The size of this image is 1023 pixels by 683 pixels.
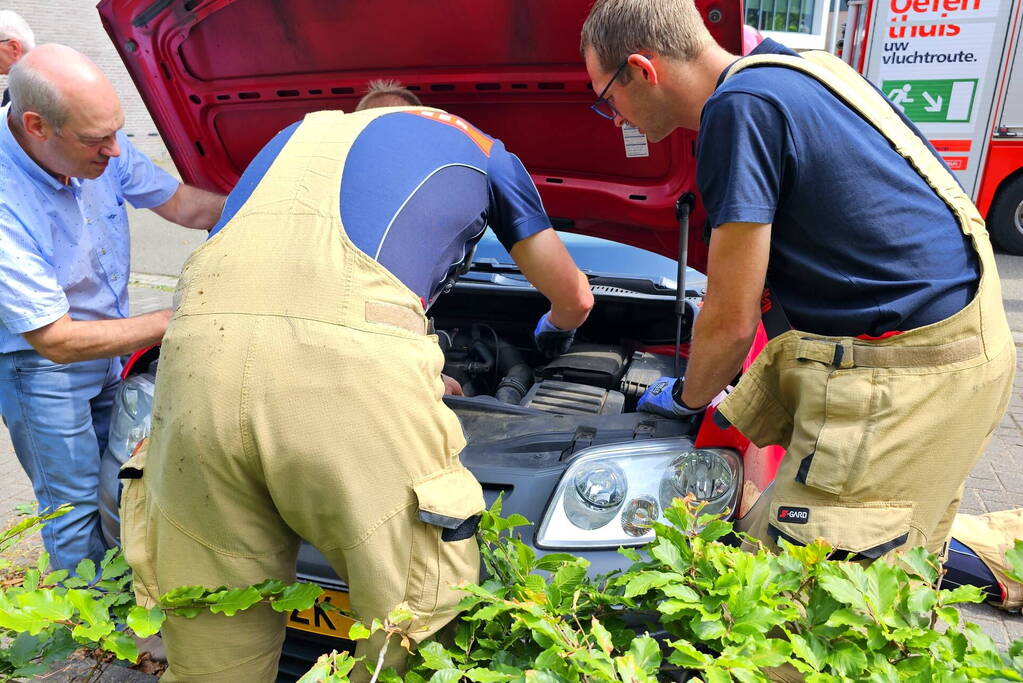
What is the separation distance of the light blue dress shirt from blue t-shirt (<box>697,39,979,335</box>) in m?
1.80

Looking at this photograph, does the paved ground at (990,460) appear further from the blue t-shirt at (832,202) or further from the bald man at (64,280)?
the blue t-shirt at (832,202)

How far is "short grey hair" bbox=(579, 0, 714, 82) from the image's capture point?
5.01 ft

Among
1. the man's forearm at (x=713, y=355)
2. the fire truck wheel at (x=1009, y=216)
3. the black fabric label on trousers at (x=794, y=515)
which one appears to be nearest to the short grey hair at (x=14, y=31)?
the man's forearm at (x=713, y=355)

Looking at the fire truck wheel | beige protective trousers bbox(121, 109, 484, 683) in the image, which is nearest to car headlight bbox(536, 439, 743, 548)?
beige protective trousers bbox(121, 109, 484, 683)

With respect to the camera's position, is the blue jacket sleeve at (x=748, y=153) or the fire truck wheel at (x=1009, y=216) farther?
the fire truck wheel at (x=1009, y=216)

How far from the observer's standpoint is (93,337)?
2115 millimetres

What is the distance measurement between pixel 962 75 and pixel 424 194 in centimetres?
720

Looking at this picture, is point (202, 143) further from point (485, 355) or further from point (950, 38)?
point (950, 38)

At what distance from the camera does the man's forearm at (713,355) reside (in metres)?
1.58

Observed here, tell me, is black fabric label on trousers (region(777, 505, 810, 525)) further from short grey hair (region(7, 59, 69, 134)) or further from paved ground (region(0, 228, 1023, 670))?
short grey hair (region(7, 59, 69, 134))

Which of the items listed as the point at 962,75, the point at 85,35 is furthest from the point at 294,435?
the point at 85,35

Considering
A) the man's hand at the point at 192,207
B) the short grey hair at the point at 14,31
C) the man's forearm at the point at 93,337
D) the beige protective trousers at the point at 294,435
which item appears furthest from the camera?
the short grey hair at the point at 14,31

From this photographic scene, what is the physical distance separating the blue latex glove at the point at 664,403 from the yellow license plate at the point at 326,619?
0.93 m

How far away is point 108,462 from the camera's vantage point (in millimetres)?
2281
